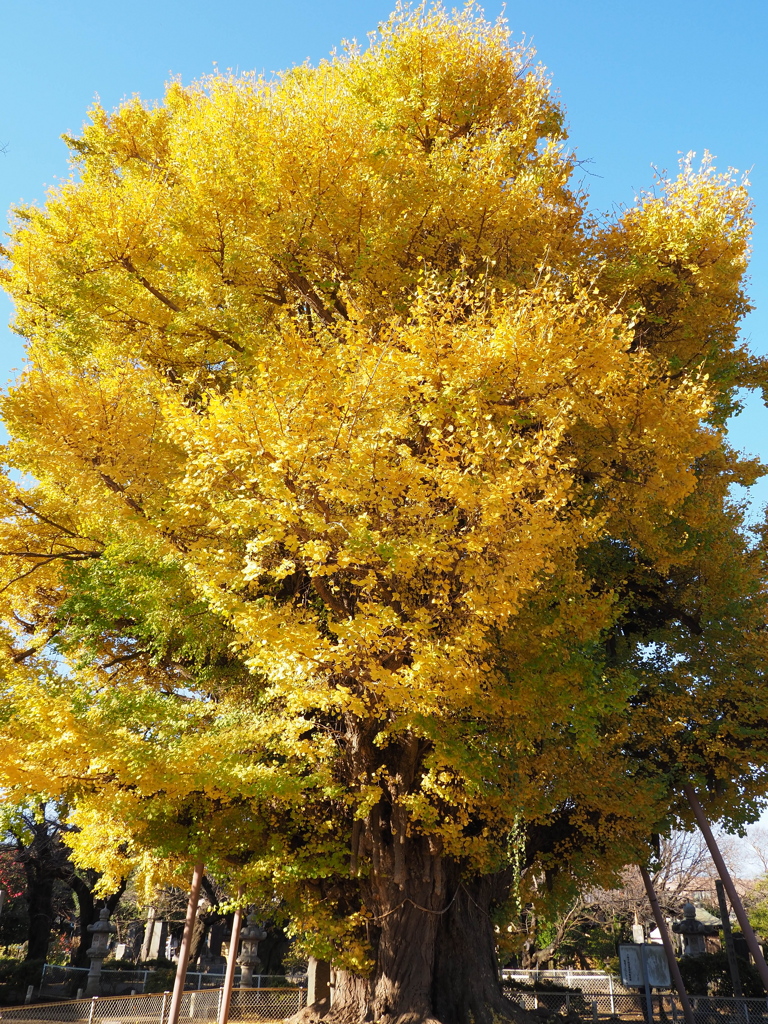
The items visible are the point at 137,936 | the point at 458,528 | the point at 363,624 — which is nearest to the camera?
the point at 363,624

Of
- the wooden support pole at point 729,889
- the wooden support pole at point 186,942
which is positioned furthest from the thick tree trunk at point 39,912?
the wooden support pole at point 729,889

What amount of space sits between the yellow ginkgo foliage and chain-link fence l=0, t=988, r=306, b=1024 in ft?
11.8

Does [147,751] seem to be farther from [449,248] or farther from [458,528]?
[449,248]

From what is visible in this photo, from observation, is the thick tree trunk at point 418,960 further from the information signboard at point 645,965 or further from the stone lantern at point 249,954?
the stone lantern at point 249,954

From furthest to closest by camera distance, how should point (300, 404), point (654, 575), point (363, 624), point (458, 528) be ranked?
point (654, 575) → point (458, 528) → point (300, 404) → point (363, 624)

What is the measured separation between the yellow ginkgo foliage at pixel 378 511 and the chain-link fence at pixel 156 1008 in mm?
3584

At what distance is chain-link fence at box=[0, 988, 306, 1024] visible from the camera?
10984 mm

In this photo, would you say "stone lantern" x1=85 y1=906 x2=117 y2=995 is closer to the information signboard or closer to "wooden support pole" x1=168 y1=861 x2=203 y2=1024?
"wooden support pole" x1=168 y1=861 x2=203 y2=1024

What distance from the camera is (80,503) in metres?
8.48

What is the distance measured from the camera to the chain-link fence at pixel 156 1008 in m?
11.0

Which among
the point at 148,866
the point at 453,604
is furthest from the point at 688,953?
the point at 453,604

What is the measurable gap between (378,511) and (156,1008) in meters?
11.4

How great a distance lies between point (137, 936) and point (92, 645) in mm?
28664

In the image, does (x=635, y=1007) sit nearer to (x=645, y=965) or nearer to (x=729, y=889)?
(x=645, y=965)
